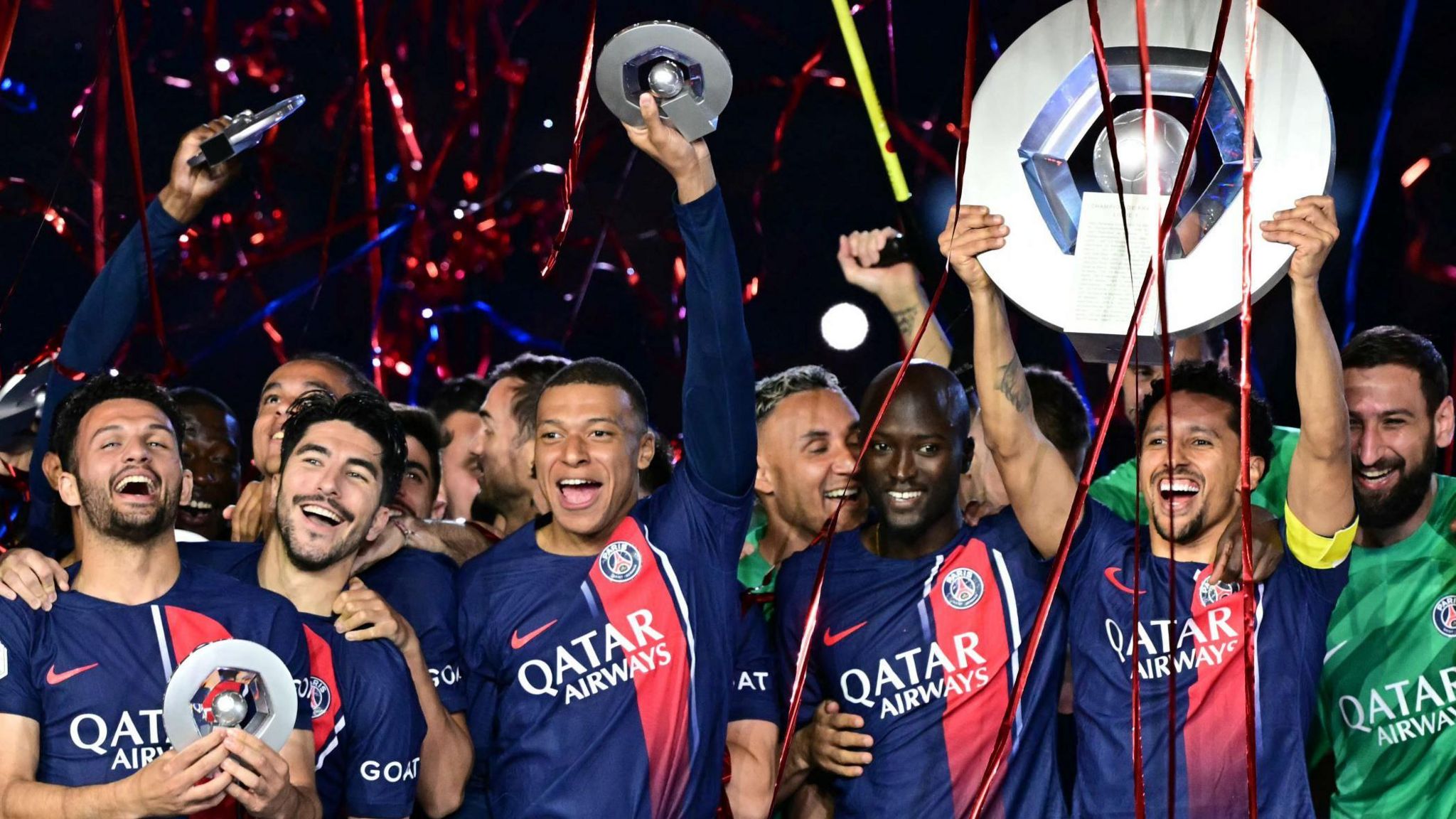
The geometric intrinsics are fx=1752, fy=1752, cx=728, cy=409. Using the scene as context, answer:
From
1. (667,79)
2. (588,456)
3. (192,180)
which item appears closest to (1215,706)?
(588,456)

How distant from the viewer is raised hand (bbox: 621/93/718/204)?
2.89 metres

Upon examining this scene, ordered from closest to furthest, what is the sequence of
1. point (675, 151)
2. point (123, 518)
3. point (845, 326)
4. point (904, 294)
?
1. point (675, 151)
2. point (123, 518)
3. point (904, 294)
4. point (845, 326)

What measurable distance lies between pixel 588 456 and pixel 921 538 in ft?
2.22

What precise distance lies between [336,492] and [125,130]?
3006 mm

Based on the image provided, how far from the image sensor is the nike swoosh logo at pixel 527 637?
3.32 metres

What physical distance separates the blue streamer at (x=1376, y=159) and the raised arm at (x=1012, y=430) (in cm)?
241

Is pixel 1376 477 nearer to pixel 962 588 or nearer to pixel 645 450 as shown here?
pixel 962 588

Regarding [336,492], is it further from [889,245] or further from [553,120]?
[553,120]

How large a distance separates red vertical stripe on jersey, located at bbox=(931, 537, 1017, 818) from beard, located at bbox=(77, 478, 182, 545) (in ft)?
4.74

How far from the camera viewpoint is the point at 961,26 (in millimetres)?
5969

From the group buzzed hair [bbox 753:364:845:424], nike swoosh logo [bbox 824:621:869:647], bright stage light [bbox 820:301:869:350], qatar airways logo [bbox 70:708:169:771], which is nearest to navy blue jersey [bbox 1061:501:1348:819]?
nike swoosh logo [bbox 824:621:869:647]

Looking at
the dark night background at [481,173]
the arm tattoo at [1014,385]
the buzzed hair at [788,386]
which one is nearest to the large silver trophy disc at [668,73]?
the arm tattoo at [1014,385]

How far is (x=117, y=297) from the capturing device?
367cm

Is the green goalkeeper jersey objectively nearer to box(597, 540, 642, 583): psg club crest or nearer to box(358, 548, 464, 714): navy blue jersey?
box(597, 540, 642, 583): psg club crest
